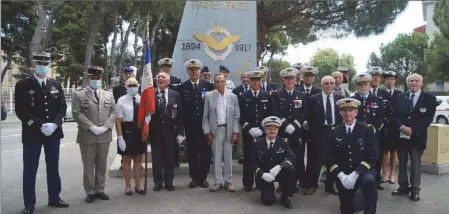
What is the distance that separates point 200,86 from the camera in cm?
583

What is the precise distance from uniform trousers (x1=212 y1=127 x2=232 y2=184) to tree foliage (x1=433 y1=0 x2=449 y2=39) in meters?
27.0

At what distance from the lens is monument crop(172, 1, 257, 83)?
7668mm

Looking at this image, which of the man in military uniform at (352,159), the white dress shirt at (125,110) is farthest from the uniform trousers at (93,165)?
the man in military uniform at (352,159)

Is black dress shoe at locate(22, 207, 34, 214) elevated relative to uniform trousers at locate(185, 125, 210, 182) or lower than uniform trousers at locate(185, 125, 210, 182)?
lower

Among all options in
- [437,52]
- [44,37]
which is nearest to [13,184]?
[44,37]

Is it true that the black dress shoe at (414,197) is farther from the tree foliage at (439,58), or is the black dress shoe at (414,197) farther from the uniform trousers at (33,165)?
the tree foliage at (439,58)

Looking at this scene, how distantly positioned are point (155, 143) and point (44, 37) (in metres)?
14.2

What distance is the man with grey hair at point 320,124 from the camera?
210 inches

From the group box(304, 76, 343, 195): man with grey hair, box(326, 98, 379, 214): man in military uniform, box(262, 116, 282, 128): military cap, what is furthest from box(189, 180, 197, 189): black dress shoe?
box(326, 98, 379, 214): man in military uniform

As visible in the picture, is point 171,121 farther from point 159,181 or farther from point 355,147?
point 355,147

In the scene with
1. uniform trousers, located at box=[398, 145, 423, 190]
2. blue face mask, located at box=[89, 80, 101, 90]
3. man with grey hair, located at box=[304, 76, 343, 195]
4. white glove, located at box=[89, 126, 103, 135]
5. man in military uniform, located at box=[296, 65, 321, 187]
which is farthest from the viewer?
man in military uniform, located at box=[296, 65, 321, 187]

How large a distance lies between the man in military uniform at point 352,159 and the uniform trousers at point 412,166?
1.08 meters

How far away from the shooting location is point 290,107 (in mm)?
5375

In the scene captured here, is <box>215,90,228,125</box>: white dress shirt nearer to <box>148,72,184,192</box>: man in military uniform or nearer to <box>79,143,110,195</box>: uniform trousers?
<box>148,72,184,192</box>: man in military uniform
